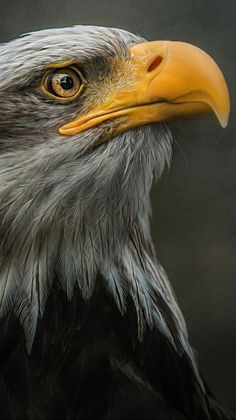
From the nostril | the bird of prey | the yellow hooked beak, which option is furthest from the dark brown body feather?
the nostril

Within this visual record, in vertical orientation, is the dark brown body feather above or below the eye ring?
below

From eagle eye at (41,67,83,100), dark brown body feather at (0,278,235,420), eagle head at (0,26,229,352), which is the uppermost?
eagle eye at (41,67,83,100)

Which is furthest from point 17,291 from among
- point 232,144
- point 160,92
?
point 232,144

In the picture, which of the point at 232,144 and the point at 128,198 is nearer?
the point at 128,198

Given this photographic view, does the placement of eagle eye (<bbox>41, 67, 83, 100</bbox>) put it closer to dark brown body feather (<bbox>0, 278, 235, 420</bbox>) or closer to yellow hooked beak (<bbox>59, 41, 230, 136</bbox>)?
yellow hooked beak (<bbox>59, 41, 230, 136</bbox>)

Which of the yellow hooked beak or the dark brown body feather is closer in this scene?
the dark brown body feather

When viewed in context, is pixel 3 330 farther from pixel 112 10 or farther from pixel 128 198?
pixel 112 10

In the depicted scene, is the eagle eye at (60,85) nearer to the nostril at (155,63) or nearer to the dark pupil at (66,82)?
the dark pupil at (66,82)
